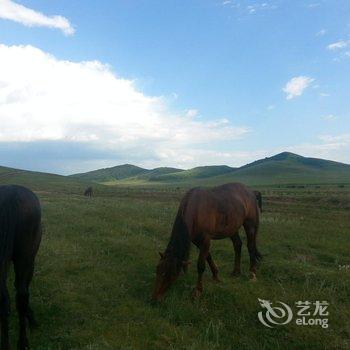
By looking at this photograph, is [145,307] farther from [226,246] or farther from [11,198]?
[226,246]

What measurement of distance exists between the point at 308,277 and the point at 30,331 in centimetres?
677

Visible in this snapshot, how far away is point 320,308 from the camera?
7.99 meters

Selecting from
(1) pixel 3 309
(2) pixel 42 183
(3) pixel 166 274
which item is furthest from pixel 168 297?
(2) pixel 42 183

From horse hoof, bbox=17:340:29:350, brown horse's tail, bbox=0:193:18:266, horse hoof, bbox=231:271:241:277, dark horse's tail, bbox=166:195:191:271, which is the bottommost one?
horse hoof, bbox=17:340:29:350

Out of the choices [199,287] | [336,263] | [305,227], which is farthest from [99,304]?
[305,227]

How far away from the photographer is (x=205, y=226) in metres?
9.49

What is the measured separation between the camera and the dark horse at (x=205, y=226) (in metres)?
8.54

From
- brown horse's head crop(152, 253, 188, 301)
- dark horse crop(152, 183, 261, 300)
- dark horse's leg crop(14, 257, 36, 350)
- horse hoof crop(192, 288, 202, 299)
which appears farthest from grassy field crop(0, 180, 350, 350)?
dark horse crop(152, 183, 261, 300)

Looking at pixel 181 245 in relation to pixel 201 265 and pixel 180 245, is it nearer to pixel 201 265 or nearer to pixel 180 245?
pixel 180 245

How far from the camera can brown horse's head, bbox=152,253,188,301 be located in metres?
8.44

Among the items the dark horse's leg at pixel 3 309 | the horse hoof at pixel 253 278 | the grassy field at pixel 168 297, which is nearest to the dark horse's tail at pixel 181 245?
the grassy field at pixel 168 297

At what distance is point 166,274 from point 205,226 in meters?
1.71

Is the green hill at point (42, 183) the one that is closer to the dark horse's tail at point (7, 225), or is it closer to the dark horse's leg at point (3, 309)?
the dark horse's tail at point (7, 225)

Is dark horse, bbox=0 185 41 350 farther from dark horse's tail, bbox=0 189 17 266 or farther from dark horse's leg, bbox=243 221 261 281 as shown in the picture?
dark horse's leg, bbox=243 221 261 281
